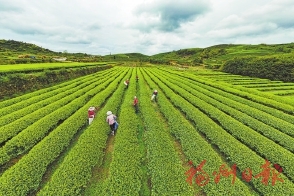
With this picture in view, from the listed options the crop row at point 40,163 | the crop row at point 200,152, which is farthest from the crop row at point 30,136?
the crop row at point 200,152

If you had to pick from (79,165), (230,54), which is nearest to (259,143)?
(79,165)

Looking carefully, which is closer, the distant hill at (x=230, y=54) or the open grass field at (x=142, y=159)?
the open grass field at (x=142, y=159)

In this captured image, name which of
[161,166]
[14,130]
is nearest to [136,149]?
[161,166]

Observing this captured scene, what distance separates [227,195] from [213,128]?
6195 millimetres

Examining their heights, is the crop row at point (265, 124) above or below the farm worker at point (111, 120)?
below

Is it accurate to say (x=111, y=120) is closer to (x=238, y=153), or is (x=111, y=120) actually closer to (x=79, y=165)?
(x=79, y=165)

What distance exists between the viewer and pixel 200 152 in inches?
376

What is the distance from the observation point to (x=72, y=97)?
65.0 feet

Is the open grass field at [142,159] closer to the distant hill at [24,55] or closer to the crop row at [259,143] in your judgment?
the crop row at [259,143]

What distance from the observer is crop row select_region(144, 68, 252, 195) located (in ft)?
23.3

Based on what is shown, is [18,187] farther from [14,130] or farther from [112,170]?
[14,130]

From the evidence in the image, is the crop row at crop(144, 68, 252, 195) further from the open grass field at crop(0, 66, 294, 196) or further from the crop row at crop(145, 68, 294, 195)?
the crop row at crop(145, 68, 294, 195)

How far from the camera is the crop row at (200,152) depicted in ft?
23.3

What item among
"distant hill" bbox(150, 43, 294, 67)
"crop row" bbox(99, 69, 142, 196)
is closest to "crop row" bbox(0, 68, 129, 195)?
"crop row" bbox(99, 69, 142, 196)
